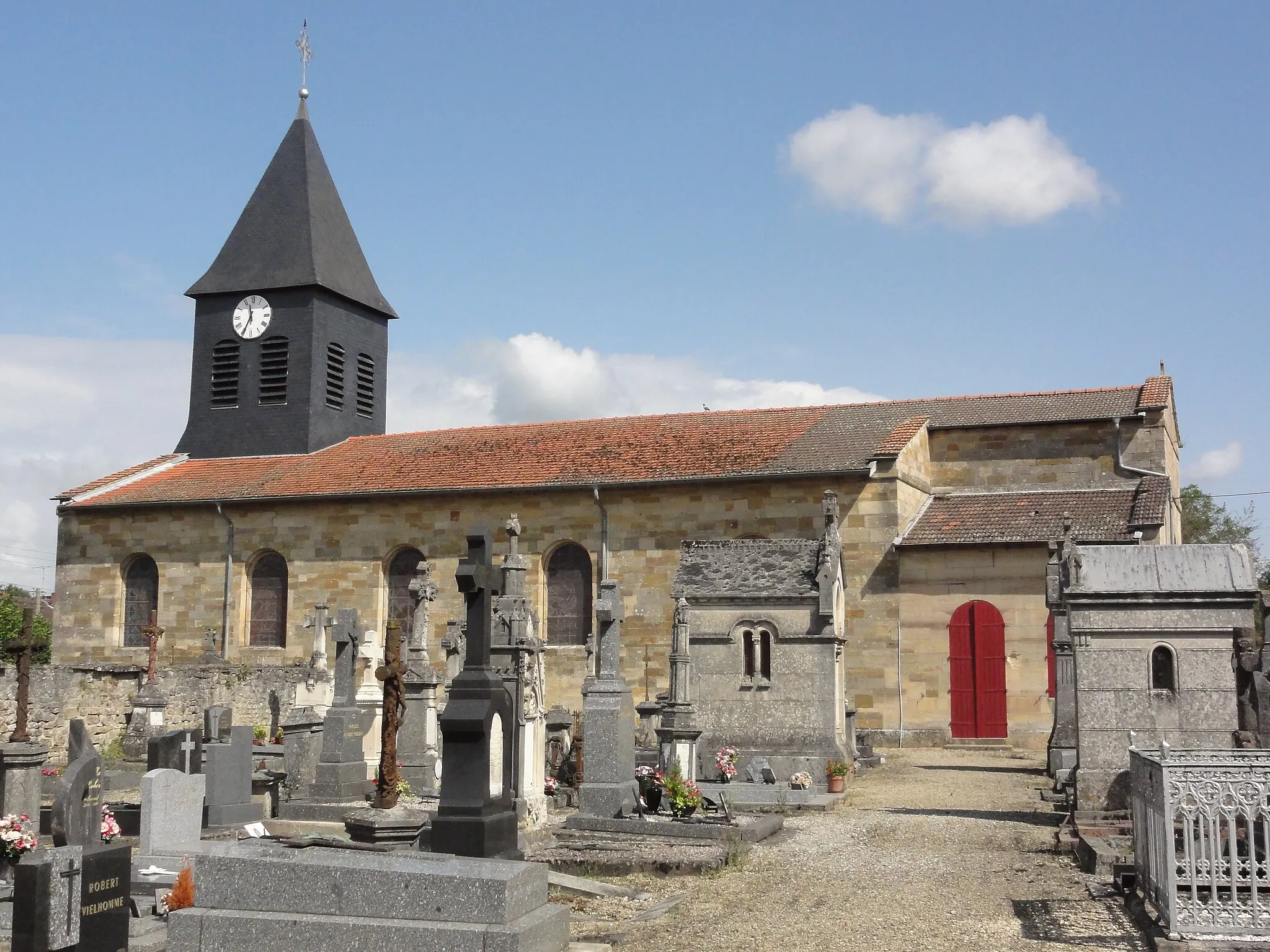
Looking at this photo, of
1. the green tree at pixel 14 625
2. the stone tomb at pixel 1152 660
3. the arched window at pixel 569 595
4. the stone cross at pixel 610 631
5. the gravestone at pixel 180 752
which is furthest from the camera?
the green tree at pixel 14 625

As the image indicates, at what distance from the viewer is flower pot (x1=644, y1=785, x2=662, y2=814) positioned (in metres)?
14.0

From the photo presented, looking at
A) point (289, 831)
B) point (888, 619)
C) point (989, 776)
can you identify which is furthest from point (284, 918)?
point (888, 619)

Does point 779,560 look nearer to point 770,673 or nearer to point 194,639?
point 770,673

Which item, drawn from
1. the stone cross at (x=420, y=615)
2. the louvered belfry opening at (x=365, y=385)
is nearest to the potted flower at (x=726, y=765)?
the stone cross at (x=420, y=615)

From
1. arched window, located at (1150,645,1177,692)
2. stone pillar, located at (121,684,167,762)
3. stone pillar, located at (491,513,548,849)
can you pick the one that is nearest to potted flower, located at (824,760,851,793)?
stone pillar, located at (491,513,548,849)

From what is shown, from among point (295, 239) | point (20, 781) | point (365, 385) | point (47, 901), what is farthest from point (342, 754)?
point (295, 239)

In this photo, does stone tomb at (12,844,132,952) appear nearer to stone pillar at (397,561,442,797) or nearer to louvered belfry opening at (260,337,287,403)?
stone pillar at (397,561,442,797)

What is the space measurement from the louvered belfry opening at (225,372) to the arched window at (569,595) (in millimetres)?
11677

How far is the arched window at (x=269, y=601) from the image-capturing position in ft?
98.1

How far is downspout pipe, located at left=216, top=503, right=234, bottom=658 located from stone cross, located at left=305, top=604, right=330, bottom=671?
23.1ft

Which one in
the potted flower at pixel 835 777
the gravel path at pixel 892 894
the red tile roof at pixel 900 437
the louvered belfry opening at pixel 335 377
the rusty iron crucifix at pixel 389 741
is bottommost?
the gravel path at pixel 892 894

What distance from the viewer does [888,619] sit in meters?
24.9

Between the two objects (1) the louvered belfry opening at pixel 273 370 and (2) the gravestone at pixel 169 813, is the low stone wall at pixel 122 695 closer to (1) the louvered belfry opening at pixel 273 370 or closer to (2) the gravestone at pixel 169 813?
(1) the louvered belfry opening at pixel 273 370

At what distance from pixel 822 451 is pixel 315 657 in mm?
11484
